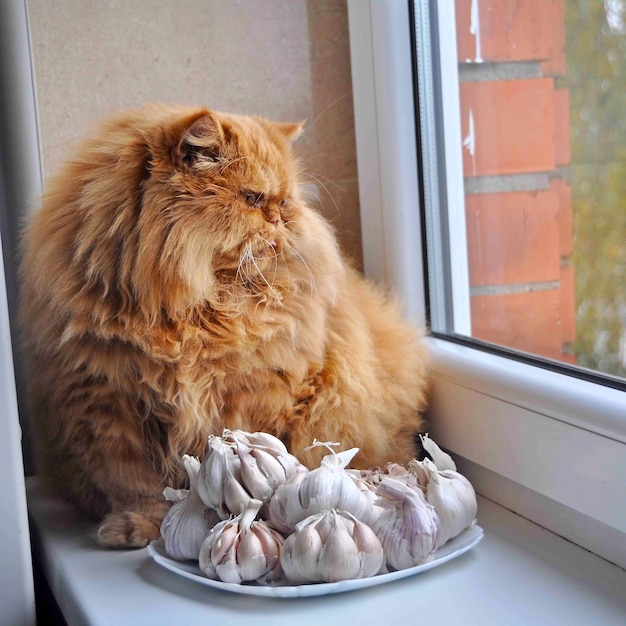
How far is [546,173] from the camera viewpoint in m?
1.21

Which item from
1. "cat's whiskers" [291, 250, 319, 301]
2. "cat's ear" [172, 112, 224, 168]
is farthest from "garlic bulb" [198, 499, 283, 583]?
"cat's ear" [172, 112, 224, 168]

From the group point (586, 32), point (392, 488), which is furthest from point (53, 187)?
point (586, 32)

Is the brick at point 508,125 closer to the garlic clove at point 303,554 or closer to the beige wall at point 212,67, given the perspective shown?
the beige wall at point 212,67

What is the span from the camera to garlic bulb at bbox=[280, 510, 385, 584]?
85 cm

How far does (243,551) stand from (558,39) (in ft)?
2.82

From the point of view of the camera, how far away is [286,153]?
1.23 metres

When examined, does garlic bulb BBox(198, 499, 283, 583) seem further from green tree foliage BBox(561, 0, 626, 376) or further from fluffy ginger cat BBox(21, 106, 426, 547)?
green tree foliage BBox(561, 0, 626, 376)

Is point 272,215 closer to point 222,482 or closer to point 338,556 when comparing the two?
point 222,482

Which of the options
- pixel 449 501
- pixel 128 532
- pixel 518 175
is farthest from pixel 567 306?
pixel 128 532

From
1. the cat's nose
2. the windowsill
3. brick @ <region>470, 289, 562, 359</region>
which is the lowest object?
the windowsill

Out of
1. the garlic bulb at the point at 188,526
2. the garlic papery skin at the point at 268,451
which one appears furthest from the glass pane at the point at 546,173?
the garlic bulb at the point at 188,526

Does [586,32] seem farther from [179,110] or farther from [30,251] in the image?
[30,251]

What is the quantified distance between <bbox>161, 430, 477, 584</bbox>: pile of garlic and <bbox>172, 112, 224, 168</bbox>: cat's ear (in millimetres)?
394

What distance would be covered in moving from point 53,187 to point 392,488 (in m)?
0.69
